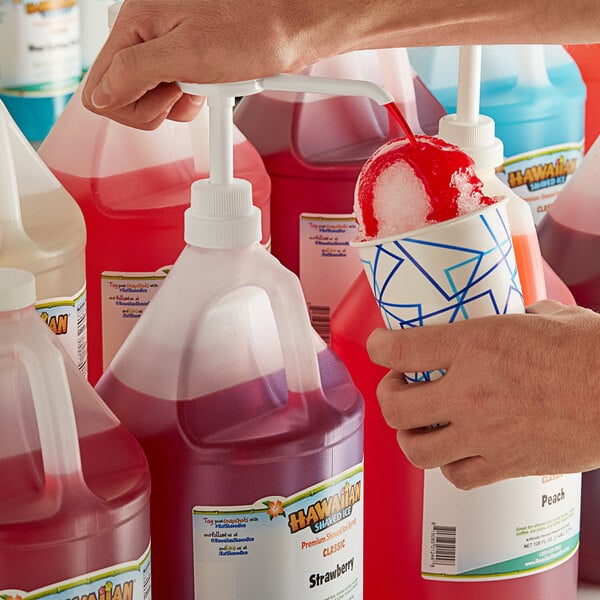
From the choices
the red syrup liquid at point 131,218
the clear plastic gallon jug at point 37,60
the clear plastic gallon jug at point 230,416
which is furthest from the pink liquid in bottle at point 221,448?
the clear plastic gallon jug at point 37,60

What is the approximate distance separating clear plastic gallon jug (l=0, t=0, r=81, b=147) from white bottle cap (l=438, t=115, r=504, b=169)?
1.51 ft

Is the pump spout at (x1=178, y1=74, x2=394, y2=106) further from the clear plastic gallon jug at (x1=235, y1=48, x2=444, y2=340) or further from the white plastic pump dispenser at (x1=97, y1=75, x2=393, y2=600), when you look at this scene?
the clear plastic gallon jug at (x1=235, y1=48, x2=444, y2=340)

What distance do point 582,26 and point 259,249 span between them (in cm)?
45

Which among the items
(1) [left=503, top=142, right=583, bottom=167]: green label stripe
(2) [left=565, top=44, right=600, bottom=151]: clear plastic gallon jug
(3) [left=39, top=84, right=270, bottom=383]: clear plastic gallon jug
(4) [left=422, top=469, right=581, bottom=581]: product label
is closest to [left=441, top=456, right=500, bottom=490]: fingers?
(4) [left=422, top=469, right=581, bottom=581]: product label

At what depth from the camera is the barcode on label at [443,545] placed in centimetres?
119

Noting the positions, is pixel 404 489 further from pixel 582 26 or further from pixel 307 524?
pixel 582 26

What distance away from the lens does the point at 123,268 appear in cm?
122

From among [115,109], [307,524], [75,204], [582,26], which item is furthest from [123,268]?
[582,26]

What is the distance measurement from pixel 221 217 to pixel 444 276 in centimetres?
20

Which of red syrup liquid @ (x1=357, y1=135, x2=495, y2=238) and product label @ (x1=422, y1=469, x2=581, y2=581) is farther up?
red syrup liquid @ (x1=357, y1=135, x2=495, y2=238)

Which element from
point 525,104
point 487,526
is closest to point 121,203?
point 487,526

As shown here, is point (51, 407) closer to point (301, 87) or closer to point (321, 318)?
point (301, 87)

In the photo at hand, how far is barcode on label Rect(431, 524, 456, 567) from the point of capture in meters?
1.19

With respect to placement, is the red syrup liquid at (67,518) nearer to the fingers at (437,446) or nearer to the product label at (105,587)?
the product label at (105,587)
